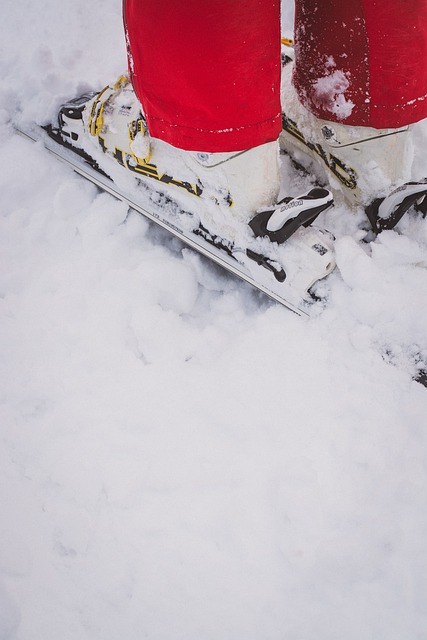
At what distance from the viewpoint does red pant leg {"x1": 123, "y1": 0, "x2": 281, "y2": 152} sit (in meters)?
0.77

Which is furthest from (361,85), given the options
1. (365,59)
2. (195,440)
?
(195,440)

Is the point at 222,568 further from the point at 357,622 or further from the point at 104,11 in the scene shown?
the point at 104,11

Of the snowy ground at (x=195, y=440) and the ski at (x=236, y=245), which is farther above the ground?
the ski at (x=236, y=245)

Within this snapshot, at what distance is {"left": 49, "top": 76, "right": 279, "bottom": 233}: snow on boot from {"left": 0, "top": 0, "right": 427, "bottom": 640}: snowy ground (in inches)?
4.8

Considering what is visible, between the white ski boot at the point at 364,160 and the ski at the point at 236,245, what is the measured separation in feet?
0.45

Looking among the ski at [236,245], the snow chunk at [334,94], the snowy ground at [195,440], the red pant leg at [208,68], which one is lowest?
the snowy ground at [195,440]

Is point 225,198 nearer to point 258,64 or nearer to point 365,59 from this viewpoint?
point 258,64

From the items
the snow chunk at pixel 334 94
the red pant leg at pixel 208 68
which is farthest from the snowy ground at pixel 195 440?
the red pant leg at pixel 208 68

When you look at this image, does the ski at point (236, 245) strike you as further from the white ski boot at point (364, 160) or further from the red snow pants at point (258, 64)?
the red snow pants at point (258, 64)

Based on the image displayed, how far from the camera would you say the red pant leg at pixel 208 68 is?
0.77 m

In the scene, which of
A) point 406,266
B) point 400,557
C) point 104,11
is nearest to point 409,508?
point 400,557

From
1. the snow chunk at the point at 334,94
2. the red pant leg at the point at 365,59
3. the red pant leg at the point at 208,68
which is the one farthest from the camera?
the snow chunk at the point at 334,94

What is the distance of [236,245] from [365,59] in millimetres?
451

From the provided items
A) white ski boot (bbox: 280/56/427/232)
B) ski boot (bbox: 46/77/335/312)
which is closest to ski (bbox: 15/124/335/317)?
ski boot (bbox: 46/77/335/312)
